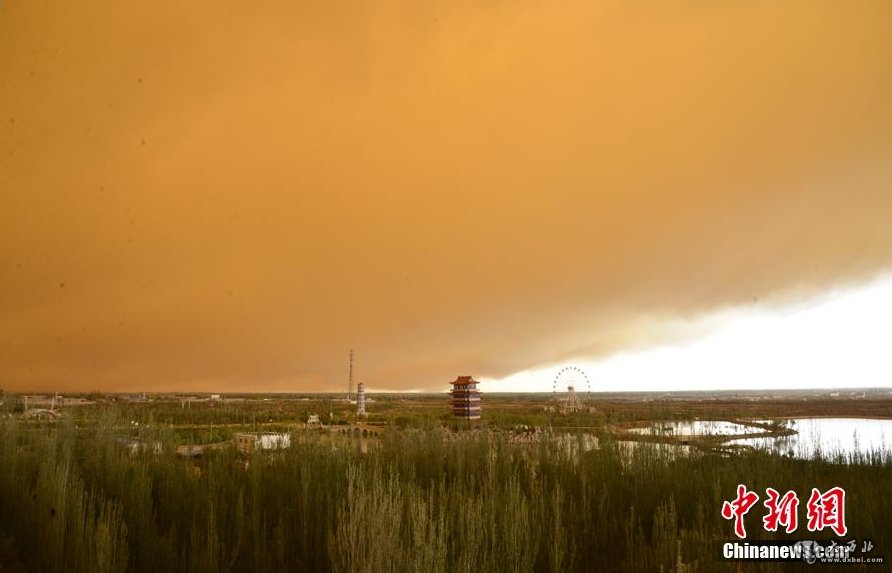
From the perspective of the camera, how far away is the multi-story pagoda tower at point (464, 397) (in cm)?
2953

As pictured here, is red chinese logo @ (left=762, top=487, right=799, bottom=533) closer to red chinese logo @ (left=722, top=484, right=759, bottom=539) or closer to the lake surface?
red chinese logo @ (left=722, top=484, right=759, bottom=539)

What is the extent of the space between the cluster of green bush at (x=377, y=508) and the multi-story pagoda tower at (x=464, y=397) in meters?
20.1

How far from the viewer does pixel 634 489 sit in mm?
7227

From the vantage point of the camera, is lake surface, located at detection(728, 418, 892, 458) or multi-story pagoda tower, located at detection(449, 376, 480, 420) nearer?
lake surface, located at detection(728, 418, 892, 458)

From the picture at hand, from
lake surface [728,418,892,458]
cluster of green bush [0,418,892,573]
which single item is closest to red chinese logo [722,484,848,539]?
cluster of green bush [0,418,892,573]

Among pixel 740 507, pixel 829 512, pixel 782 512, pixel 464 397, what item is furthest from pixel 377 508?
pixel 464 397

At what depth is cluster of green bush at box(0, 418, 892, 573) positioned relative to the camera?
4086mm

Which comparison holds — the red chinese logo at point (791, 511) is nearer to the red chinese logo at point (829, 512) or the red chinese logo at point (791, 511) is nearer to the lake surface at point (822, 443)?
the red chinese logo at point (829, 512)

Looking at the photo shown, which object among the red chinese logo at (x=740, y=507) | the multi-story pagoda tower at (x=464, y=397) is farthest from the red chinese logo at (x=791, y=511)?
the multi-story pagoda tower at (x=464, y=397)

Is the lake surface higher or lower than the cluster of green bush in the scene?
lower

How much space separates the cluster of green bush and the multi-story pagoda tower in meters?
20.1

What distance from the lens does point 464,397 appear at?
1181 inches

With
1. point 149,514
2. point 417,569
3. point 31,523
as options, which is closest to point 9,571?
point 31,523

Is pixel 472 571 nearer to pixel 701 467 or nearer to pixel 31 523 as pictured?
pixel 31 523
